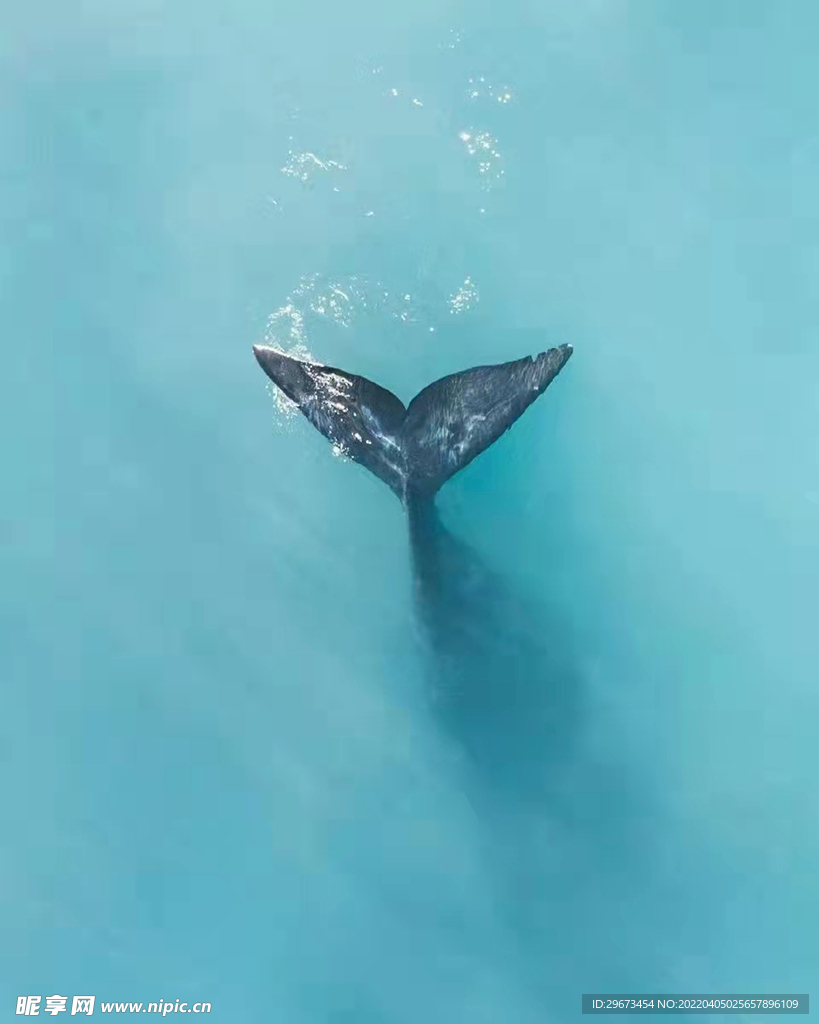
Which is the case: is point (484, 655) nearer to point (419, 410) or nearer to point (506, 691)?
Answer: point (506, 691)

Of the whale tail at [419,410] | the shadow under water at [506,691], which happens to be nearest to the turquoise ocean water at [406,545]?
the shadow under water at [506,691]

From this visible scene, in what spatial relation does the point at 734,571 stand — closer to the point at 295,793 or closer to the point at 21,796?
the point at 295,793

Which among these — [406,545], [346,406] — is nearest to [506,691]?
[406,545]

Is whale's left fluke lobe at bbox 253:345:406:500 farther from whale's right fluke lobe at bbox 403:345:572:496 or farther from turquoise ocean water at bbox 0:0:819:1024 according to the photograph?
turquoise ocean water at bbox 0:0:819:1024

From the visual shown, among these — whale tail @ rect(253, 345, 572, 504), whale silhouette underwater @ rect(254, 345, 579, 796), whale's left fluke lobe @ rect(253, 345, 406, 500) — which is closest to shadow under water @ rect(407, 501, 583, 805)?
whale silhouette underwater @ rect(254, 345, 579, 796)

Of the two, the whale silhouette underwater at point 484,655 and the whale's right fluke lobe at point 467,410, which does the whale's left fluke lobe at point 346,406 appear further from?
the whale's right fluke lobe at point 467,410

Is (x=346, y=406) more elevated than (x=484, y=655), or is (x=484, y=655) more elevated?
(x=346, y=406)

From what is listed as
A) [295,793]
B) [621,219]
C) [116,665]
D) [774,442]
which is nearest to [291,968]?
[295,793]
